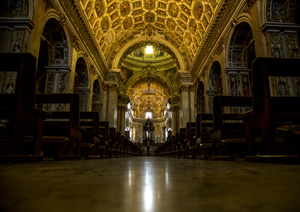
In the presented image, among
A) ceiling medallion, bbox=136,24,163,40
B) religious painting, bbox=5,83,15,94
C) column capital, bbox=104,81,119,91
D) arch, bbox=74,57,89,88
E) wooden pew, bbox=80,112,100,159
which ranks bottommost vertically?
wooden pew, bbox=80,112,100,159

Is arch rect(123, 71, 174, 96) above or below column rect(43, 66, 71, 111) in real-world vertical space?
above

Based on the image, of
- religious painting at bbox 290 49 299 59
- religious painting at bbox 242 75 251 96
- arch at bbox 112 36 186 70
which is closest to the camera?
religious painting at bbox 290 49 299 59

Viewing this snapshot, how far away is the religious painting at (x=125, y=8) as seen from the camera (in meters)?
10.7

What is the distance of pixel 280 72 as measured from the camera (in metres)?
2.54

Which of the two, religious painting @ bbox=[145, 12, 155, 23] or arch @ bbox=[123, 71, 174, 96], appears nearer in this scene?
religious painting @ bbox=[145, 12, 155, 23]

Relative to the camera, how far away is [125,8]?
11.0 m

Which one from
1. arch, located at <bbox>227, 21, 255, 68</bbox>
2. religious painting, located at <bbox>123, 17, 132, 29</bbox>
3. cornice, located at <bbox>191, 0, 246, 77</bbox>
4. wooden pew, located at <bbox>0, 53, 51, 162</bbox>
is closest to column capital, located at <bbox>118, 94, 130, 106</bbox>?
religious painting, located at <bbox>123, 17, 132, 29</bbox>

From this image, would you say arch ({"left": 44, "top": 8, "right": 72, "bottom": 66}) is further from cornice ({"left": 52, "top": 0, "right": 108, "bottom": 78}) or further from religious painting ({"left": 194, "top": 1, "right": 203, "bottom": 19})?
religious painting ({"left": 194, "top": 1, "right": 203, "bottom": 19})

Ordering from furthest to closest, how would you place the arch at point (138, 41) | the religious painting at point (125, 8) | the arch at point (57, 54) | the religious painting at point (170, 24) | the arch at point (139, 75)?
1. the arch at point (139, 75)
2. the arch at point (138, 41)
3. the religious painting at point (170, 24)
4. the religious painting at point (125, 8)
5. the arch at point (57, 54)

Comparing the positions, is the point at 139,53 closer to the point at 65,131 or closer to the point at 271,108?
the point at 65,131

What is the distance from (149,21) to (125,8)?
2016mm

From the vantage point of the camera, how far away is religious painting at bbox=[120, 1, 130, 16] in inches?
420

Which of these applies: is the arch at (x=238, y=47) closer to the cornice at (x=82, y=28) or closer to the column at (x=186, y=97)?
the column at (x=186, y=97)

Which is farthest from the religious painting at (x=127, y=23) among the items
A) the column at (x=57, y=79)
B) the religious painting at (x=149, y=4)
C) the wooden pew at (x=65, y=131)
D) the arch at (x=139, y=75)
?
the wooden pew at (x=65, y=131)
